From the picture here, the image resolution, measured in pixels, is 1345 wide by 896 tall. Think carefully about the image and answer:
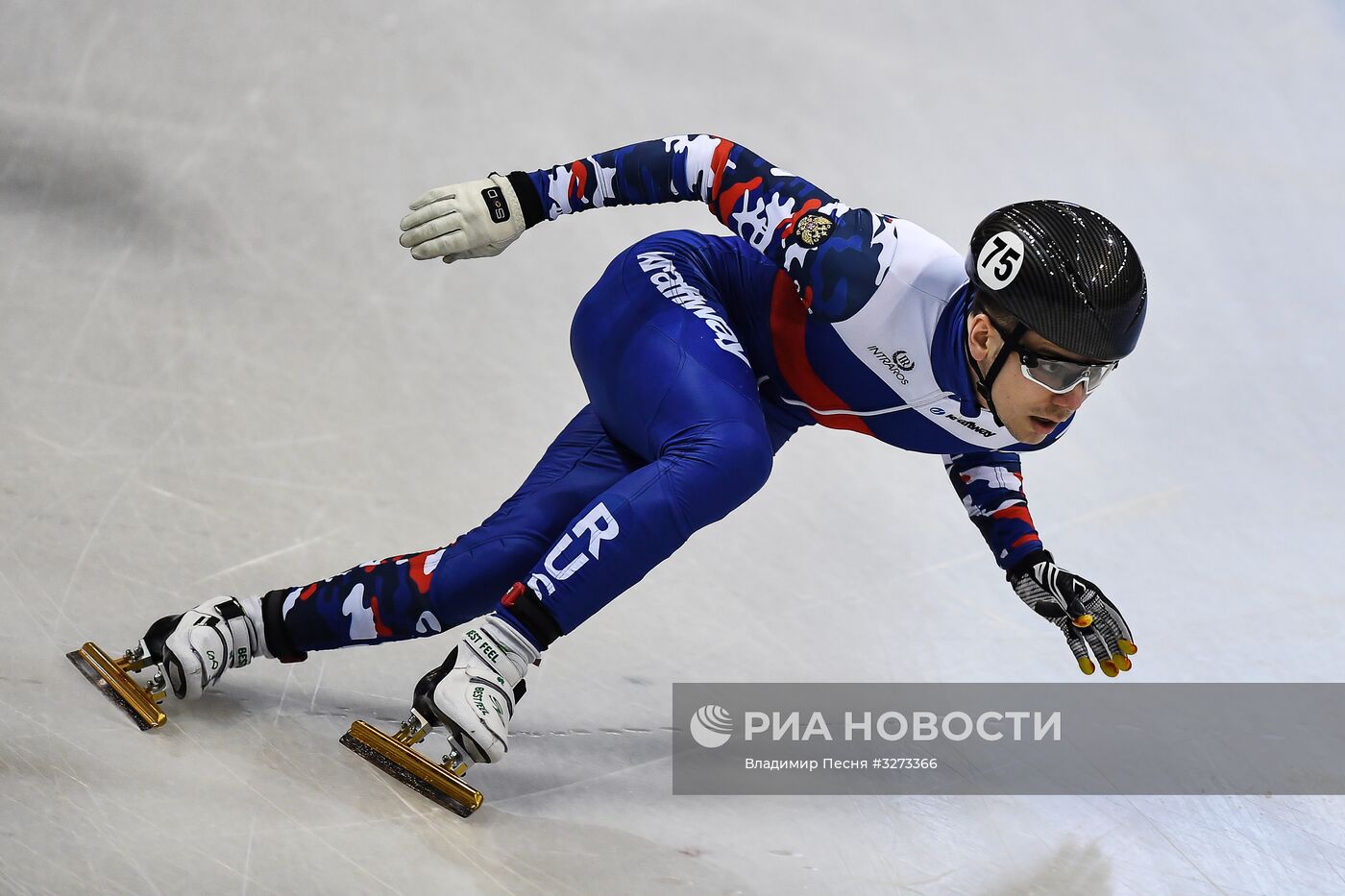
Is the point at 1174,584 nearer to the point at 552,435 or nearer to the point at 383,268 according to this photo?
the point at 552,435

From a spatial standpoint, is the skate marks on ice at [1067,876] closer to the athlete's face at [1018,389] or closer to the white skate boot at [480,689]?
the athlete's face at [1018,389]

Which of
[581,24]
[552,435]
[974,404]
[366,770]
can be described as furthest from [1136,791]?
[581,24]

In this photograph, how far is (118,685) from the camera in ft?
8.23

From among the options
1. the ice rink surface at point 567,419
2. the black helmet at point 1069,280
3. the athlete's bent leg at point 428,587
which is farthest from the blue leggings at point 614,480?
the black helmet at point 1069,280

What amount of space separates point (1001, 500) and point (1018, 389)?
23.3 inches

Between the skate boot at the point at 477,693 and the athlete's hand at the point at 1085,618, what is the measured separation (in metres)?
1.13

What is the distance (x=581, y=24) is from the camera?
5.66 metres

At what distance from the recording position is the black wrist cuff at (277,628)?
8.58 ft

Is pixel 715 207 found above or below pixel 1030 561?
above

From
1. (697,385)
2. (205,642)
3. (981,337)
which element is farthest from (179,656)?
(981,337)

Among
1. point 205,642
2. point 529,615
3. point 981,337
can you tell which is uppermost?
point 981,337

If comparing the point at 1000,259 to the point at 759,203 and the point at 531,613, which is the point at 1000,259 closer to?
the point at 759,203

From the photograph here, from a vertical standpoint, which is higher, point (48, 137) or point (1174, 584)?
point (48, 137)

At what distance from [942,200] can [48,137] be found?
346cm
